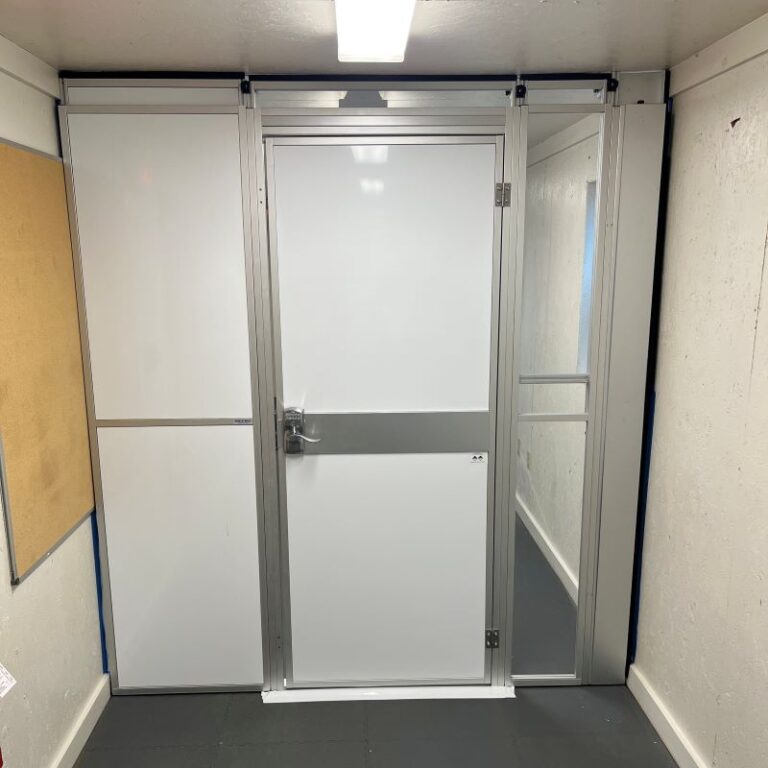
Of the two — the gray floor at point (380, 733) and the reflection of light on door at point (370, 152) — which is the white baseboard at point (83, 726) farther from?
the reflection of light on door at point (370, 152)

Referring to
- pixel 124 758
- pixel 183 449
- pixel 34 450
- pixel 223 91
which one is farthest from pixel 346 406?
pixel 124 758

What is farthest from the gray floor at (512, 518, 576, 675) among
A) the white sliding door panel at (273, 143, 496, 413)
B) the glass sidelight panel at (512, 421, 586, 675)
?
the white sliding door panel at (273, 143, 496, 413)

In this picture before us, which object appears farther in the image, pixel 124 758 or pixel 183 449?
pixel 183 449

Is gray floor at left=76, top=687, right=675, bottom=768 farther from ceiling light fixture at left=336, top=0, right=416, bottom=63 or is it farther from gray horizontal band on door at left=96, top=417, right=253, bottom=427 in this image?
ceiling light fixture at left=336, top=0, right=416, bottom=63

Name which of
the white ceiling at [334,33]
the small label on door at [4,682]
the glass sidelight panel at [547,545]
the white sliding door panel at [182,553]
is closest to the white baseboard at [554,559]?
the glass sidelight panel at [547,545]

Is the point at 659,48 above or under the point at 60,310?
above

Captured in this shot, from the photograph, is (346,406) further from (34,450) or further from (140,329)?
(34,450)

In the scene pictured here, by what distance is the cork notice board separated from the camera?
182 cm

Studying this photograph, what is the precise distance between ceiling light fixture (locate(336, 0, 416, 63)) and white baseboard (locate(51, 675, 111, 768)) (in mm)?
2471

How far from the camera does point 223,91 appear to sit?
7.07 ft

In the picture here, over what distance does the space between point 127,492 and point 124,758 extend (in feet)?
3.14

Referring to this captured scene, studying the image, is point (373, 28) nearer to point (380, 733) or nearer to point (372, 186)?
point (372, 186)

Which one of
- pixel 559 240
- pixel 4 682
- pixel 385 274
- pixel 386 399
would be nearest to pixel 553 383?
pixel 559 240

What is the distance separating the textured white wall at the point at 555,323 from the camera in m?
2.29
